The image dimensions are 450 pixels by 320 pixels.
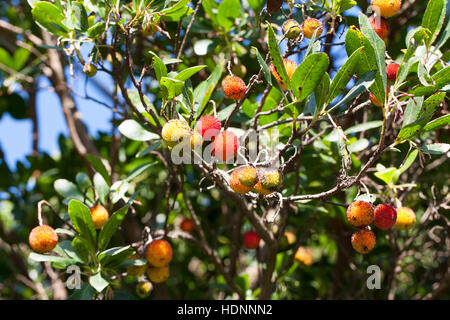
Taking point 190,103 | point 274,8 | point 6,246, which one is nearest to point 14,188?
point 6,246

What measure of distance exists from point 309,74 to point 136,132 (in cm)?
64

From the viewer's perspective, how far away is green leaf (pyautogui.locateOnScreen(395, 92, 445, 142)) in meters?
1.09

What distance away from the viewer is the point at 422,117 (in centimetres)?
110

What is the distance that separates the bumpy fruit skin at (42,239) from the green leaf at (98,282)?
16 centimetres

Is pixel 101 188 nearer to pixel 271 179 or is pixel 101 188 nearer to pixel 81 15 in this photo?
pixel 81 15

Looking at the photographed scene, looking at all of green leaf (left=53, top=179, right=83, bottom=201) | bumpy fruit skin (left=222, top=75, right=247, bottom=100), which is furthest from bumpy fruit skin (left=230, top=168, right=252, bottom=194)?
green leaf (left=53, top=179, right=83, bottom=201)

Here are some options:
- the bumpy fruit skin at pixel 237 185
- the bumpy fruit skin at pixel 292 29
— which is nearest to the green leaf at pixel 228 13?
the bumpy fruit skin at pixel 292 29

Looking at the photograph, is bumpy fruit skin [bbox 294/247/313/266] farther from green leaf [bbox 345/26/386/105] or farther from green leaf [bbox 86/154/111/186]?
green leaf [bbox 345/26/386/105]

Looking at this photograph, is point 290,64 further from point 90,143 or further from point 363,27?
point 90,143

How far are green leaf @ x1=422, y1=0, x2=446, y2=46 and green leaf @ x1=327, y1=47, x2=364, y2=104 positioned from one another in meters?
0.24

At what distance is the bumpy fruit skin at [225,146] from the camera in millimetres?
1140

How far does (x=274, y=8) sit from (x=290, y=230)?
4.40ft

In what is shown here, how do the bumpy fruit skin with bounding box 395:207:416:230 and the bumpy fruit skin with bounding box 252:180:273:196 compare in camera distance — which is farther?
the bumpy fruit skin with bounding box 395:207:416:230

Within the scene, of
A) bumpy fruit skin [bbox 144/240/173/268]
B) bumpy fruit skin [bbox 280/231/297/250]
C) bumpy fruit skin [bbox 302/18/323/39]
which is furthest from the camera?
bumpy fruit skin [bbox 280/231/297/250]
